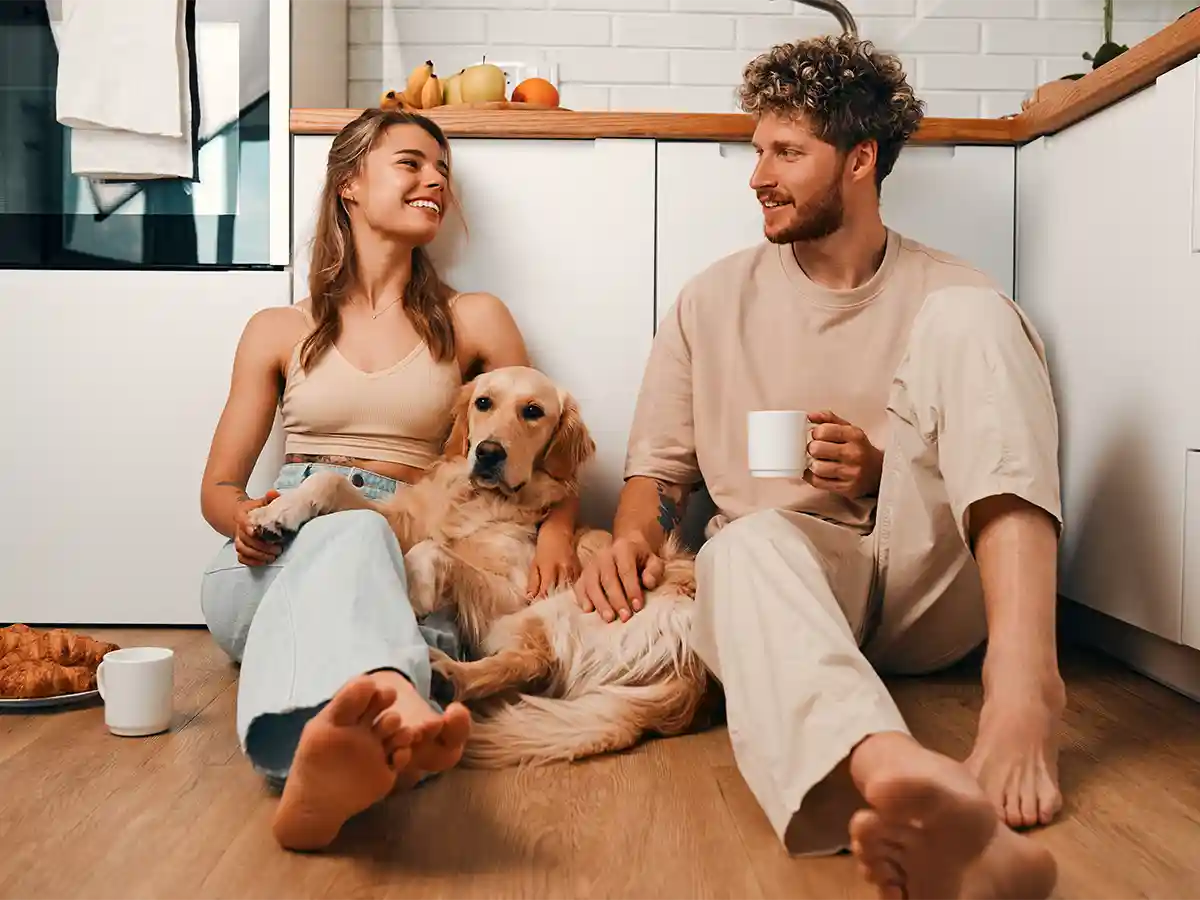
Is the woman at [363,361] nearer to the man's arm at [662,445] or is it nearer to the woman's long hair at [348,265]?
the woman's long hair at [348,265]

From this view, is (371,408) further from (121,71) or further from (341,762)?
(341,762)

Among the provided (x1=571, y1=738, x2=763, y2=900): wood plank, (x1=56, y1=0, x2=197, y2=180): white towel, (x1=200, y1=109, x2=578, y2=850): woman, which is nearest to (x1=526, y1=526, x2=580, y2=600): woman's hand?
(x1=200, y1=109, x2=578, y2=850): woman

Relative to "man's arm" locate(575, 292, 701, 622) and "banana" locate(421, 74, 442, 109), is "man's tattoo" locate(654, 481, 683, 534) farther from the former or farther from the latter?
"banana" locate(421, 74, 442, 109)

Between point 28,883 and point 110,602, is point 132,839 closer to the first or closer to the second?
point 28,883

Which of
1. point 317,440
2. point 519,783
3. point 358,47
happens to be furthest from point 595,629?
point 358,47

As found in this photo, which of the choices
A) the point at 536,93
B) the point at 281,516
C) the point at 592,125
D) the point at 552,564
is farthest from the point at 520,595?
the point at 536,93

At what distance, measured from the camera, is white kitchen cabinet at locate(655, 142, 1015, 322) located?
2385 mm

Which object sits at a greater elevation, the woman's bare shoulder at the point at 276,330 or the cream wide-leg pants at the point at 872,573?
the woman's bare shoulder at the point at 276,330

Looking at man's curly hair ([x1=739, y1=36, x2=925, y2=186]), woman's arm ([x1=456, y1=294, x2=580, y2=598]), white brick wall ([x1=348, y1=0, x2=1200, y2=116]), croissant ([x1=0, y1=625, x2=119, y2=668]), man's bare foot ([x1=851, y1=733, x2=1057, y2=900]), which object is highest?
white brick wall ([x1=348, y1=0, x2=1200, y2=116])

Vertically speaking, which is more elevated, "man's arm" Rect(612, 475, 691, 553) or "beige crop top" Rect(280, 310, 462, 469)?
"beige crop top" Rect(280, 310, 462, 469)

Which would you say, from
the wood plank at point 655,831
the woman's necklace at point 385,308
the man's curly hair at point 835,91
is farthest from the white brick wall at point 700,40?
the wood plank at point 655,831

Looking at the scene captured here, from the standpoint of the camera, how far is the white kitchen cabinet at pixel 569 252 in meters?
2.38

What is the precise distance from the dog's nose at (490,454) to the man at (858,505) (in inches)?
8.9

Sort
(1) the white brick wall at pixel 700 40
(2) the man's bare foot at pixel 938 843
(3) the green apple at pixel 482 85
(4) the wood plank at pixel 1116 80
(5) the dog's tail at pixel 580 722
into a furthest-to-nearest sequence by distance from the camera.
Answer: (1) the white brick wall at pixel 700 40 < (3) the green apple at pixel 482 85 < (4) the wood plank at pixel 1116 80 < (5) the dog's tail at pixel 580 722 < (2) the man's bare foot at pixel 938 843
